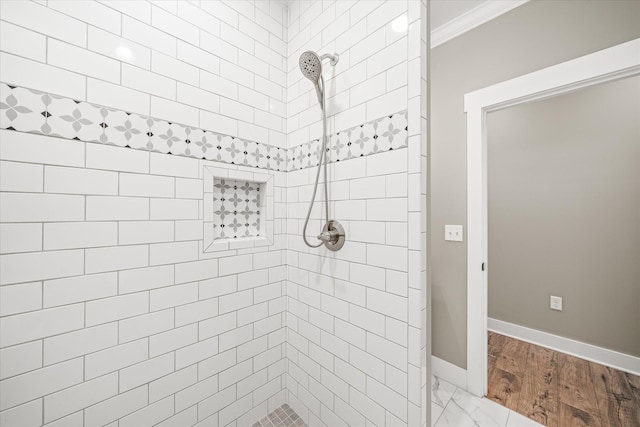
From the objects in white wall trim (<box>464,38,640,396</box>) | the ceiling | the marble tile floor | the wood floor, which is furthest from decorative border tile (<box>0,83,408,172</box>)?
the wood floor

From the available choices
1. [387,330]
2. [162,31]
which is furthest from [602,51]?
[162,31]

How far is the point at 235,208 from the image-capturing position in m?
1.32

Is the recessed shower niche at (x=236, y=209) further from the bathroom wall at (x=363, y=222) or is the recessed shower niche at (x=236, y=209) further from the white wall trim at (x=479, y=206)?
the white wall trim at (x=479, y=206)

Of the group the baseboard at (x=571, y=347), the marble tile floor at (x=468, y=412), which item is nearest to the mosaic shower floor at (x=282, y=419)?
the marble tile floor at (x=468, y=412)

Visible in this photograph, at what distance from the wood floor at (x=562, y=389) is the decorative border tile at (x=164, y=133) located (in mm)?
1907

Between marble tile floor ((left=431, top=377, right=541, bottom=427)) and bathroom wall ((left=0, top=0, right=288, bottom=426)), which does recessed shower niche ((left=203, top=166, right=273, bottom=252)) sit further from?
marble tile floor ((left=431, top=377, right=541, bottom=427))

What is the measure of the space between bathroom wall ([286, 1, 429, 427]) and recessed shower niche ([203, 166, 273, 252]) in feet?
0.55

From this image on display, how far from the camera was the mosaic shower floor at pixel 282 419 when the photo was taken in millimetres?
1312

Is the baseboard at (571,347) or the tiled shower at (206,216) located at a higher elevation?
the tiled shower at (206,216)

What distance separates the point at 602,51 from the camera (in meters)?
1.29

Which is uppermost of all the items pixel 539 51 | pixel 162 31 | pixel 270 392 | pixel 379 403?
pixel 539 51

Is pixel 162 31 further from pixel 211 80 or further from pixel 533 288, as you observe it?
pixel 533 288

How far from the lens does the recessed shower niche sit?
45.7 inches

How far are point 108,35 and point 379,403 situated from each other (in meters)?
1.79
